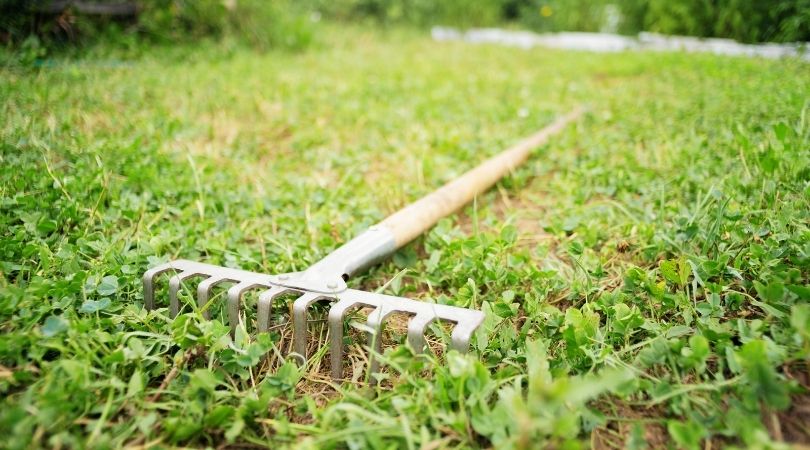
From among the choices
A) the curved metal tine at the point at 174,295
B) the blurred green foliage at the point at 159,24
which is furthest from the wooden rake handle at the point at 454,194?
the blurred green foliage at the point at 159,24

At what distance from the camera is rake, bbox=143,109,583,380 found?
126cm

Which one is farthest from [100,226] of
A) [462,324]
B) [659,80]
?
[659,80]

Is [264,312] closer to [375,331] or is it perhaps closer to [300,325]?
[300,325]

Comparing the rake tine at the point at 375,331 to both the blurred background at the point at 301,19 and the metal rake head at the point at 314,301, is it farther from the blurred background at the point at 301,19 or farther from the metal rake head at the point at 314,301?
the blurred background at the point at 301,19

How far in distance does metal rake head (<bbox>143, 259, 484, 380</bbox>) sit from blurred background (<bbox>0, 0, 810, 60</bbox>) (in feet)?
7.80

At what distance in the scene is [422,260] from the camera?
190 centimetres

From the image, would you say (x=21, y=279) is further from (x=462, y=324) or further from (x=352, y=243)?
(x=462, y=324)

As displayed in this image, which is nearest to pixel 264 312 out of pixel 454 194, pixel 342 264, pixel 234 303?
pixel 234 303

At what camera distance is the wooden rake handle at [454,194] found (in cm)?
185

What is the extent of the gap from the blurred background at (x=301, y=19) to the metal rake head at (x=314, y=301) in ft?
7.80

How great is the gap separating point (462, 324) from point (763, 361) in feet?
2.10

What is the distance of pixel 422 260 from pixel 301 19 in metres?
5.56

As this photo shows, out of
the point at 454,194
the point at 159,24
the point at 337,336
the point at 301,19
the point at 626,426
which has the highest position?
the point at 301,19

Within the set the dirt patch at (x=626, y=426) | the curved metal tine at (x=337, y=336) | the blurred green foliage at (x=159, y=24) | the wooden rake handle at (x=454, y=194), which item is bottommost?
the dirt patch at (x=626, y=426)
